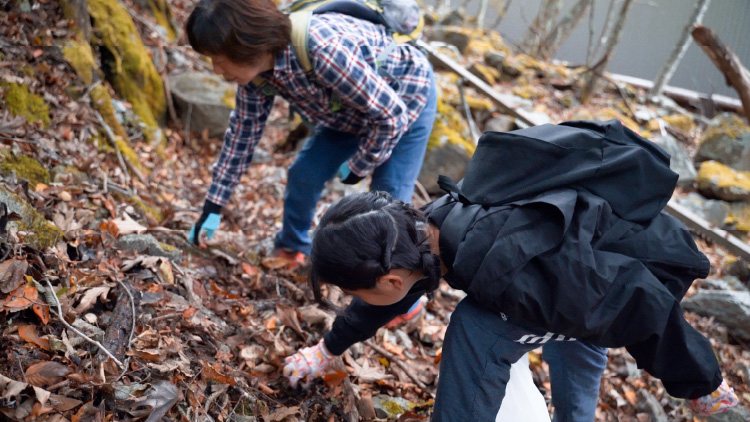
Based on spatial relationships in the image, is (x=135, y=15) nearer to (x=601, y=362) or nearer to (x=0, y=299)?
(x=0, y=299)

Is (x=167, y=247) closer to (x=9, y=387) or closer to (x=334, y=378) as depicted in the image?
(x=334, y=378)

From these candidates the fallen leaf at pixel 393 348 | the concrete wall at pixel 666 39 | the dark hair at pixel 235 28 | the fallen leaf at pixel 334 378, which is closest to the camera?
the dark hair at pixel 235 28

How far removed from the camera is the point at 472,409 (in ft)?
5.35

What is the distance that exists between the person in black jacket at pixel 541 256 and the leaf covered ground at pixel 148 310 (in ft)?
2.57

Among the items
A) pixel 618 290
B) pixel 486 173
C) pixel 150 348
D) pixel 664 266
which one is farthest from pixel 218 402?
pixel 664 266

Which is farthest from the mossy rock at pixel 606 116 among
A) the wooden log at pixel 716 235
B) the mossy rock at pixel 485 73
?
the wooden log at pixel 716 235

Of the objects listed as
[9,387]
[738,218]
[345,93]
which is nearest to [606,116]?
[738,218]

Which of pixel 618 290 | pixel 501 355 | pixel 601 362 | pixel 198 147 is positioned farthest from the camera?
pixel 198 147

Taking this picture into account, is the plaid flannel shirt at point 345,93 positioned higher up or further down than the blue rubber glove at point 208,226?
higher up

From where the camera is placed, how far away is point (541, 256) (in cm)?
158

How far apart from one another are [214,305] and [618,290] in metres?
1.97

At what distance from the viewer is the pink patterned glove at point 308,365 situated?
7.65 feet

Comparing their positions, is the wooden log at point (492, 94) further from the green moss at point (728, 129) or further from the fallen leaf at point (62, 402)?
the fallen leaf at point (62, 402)

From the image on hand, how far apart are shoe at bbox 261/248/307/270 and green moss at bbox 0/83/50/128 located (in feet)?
5.47
